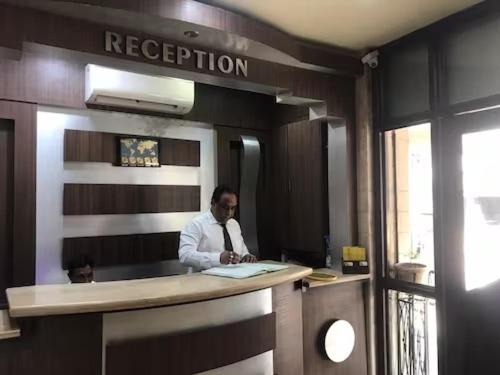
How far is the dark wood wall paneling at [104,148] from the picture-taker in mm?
3098

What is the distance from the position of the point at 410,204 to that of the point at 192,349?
2123 mm

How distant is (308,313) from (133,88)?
202 cm

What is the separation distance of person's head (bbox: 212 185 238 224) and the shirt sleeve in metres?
0.18

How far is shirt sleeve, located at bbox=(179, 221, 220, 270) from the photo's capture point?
9.18 feet

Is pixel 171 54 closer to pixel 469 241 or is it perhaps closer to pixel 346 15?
pixel 346 15

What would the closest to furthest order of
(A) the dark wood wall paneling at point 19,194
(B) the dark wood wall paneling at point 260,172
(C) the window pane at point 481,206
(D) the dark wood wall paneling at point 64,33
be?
(D) the dark wood wall paneling at point 64,33 → (C) the window pane at point 481,206 → (A) the dark wood wall paneling at point 19,194 → (B) the dark wood wall paneling at point 260,172

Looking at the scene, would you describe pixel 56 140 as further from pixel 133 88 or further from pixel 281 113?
pixel 281 113

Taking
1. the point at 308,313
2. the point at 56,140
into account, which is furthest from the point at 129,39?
the point at 308,313

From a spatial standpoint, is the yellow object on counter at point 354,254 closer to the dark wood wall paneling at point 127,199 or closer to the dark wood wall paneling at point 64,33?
the dark wood wall paneling at point 127,199

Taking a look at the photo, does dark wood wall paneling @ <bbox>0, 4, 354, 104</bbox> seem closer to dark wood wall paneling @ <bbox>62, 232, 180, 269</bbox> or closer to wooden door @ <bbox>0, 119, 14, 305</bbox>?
wooden door @ <bbox>0, 119, 14, 305</bbox>

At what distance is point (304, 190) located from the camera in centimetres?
368

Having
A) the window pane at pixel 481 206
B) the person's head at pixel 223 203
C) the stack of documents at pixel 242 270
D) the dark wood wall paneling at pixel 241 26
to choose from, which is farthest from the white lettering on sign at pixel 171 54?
the window pane at pixel 481 206

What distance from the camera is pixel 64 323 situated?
69.5 inches

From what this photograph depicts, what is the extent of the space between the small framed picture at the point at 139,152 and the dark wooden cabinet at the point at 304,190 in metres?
1.20
